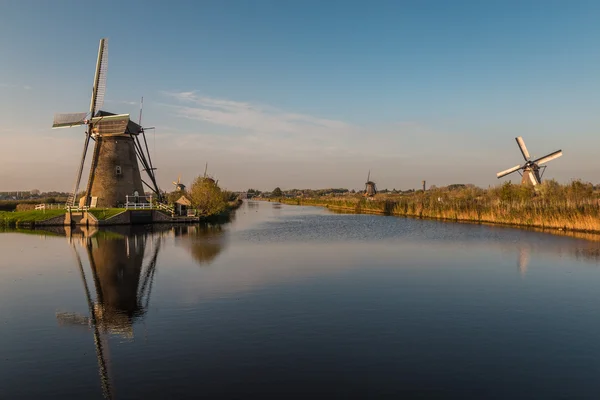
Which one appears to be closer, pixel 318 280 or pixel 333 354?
pixel 333 354

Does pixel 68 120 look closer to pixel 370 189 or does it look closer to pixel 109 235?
pixel 109 235

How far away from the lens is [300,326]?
946cm

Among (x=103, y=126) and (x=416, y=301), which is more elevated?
(x=103, y=126)

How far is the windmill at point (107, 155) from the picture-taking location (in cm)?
3978

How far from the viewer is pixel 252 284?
1372 centimetres

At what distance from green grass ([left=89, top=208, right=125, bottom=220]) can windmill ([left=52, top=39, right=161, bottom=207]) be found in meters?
1.95

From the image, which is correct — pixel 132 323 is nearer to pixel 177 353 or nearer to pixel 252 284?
pixel 177 353

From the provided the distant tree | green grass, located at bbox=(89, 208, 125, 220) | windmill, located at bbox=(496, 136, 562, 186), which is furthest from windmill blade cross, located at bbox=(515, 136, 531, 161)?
green grass, located at bbox=(89, 208, 125, 220)

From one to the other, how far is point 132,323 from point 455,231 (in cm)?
2594

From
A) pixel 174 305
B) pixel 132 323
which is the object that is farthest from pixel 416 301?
pixel 132 323

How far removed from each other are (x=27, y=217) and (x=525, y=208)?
139 ft

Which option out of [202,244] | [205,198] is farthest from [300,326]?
[205,198]

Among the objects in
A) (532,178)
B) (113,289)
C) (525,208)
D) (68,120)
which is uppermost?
(68,120)

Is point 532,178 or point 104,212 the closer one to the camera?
point 104,212
